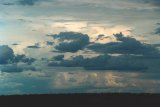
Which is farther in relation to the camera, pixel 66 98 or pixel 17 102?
pixel 66 98

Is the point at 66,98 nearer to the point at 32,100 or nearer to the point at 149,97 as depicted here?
the point at 32,100

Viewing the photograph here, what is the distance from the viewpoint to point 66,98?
430 feet

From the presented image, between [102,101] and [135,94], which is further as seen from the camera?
[135,94]

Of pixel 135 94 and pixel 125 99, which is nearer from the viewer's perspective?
pixel 125 99

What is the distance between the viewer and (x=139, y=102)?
120m

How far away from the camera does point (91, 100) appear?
124438 mm

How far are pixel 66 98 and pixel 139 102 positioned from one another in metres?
21.1

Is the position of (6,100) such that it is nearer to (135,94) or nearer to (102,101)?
(102,101)

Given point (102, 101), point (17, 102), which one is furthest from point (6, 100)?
point (102, 101)

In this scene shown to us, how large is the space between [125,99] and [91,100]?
8.67 metres

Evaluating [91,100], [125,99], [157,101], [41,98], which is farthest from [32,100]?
[157,101]

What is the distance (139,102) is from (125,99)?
631 centimetres

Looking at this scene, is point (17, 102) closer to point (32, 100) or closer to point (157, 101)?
point (32, 100)

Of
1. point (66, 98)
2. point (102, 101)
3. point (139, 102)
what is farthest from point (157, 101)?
point (66, 98)
